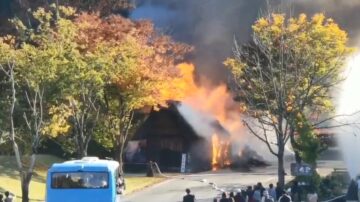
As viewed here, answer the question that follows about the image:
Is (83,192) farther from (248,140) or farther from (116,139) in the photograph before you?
(248,140)

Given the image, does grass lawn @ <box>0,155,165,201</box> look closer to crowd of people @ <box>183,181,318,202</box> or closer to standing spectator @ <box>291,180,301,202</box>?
standing spectator @ <box>291,180,301,202</box>

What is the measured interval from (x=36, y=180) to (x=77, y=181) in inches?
563

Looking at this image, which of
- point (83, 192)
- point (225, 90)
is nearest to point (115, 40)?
point (83, 192)

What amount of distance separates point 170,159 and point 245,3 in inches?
760

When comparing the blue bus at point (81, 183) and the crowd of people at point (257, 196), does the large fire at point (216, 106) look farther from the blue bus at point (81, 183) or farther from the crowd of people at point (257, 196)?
the blue bus at point (81, 183)

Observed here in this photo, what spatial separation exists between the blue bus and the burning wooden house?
27.6 m

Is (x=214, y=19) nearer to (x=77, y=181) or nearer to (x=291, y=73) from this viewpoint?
(x=291, y=73)

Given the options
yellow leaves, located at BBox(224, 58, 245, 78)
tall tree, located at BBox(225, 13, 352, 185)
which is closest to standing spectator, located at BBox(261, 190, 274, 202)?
tall tree, located at BBox(225, 13, 352, 185)

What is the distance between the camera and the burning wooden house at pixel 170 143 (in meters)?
51.6

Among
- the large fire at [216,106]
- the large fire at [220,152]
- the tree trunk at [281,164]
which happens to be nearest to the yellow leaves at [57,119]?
the tree trunk at [281,164]

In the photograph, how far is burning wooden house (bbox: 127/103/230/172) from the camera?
51.6 metres

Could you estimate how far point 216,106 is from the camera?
56906mm

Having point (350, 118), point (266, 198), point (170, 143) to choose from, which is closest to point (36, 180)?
point (170, 143)

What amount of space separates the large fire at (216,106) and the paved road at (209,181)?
3.60 meters
